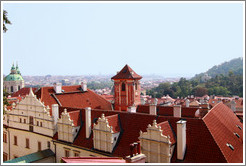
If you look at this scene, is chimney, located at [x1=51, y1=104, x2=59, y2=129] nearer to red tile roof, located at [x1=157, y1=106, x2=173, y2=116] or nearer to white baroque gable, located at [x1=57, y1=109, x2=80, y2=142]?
white baroque gable, located at [x1=57, y1=109, x2=80, y2=142]

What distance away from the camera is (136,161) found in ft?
41.8

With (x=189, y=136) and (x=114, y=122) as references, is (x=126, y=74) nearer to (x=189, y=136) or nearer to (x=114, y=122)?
(x=114, y=122)

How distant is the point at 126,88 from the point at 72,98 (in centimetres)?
829

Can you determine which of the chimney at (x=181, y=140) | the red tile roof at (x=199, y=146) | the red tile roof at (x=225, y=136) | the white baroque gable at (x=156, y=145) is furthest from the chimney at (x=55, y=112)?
the red tile roof at (x=225, y=136)

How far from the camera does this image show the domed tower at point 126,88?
40844 millimetres

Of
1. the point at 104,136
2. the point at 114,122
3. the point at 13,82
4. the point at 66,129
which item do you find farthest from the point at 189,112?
the point at 13,82

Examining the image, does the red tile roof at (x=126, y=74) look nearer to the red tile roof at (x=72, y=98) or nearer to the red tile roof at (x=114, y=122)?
the red tile roof at (x=72, y=98)

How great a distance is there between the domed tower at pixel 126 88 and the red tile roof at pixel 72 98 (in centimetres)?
217

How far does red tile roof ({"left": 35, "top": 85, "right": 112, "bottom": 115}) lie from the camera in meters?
35.5

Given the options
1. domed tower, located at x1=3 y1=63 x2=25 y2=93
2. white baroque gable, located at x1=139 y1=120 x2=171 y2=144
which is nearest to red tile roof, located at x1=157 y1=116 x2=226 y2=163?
white baroque gable, located at x1=139 y1=120 x2=171 y2=144

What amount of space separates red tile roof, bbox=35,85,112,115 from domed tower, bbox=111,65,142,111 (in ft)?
7.11

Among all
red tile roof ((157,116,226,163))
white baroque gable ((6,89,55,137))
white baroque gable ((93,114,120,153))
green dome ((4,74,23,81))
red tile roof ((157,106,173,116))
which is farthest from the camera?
green dome ((4,74,23,81))

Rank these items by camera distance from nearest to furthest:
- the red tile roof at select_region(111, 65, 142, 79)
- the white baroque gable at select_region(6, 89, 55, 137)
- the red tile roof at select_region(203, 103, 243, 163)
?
the red tile roof at select_region(203, 103, 243, 163)
the white baroque gable at select_region(6, 89, 55, 137)
the red tile roof at select_region(111, 65, 142, 79)

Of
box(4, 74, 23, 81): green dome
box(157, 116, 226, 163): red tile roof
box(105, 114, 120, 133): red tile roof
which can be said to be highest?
box(4, 74, 23, 81): green dome
